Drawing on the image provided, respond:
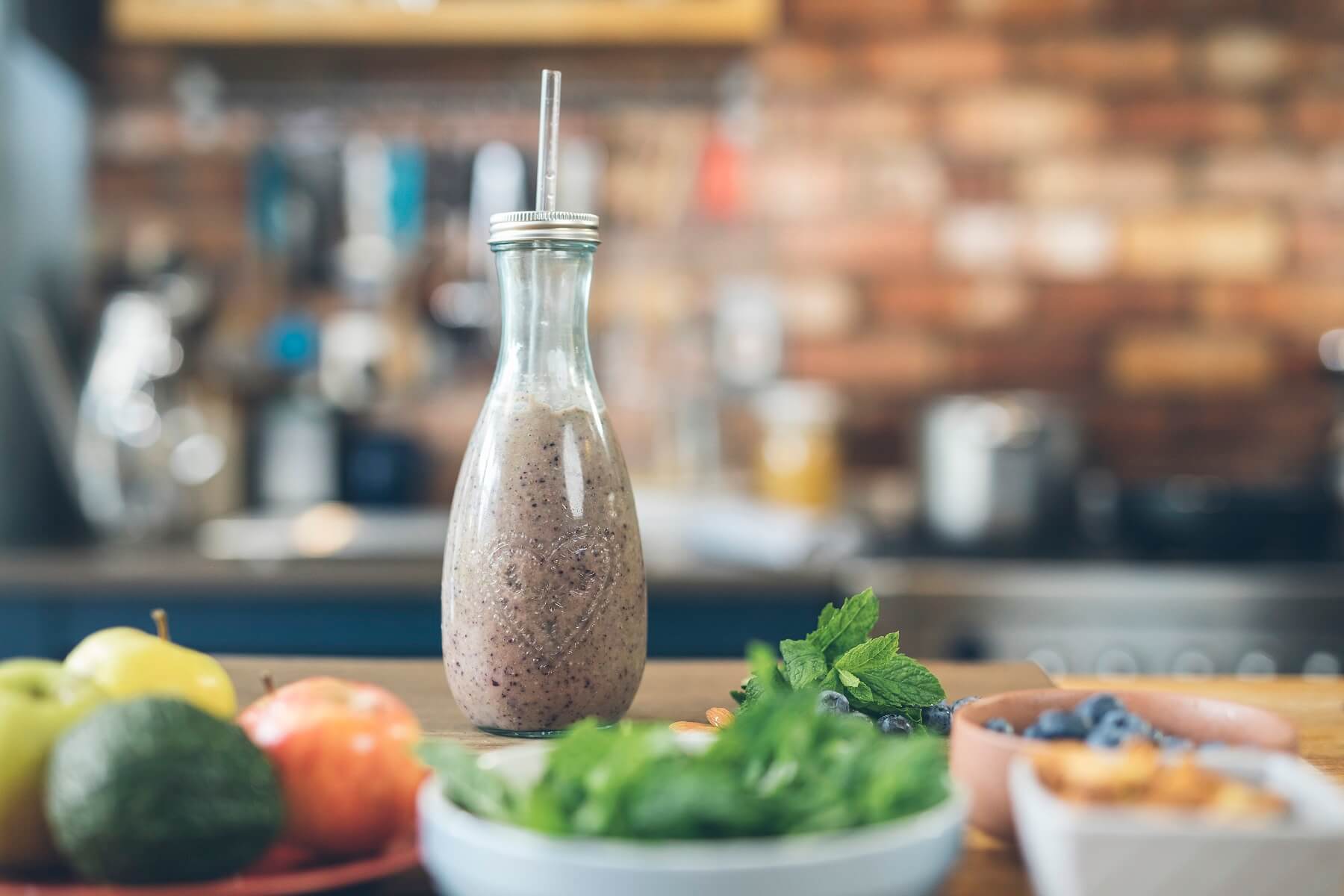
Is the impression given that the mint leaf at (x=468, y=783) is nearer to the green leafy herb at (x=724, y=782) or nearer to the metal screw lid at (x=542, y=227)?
the green leafy herb at (x=724, y=782)

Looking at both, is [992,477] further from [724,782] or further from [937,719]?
[724,782]

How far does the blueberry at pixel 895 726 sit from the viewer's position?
2.38 ft

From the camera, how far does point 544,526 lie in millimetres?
776

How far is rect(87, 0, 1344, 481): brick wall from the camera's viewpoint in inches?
106

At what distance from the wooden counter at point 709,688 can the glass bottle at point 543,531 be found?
5 centimetres

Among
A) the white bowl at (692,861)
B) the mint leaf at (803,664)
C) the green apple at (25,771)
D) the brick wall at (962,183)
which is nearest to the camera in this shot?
the white bowl at (692,861)

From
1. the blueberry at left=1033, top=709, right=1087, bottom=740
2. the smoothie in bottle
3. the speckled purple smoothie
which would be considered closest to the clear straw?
the smoothie in bottle

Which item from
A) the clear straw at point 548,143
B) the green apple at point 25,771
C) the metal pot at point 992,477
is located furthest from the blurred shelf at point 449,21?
the green apple at point 25,771

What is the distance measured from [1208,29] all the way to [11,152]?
2.40 metres

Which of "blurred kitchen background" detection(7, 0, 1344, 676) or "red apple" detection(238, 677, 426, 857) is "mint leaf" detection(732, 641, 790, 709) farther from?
"blurred kitchen background" detection(7, 0, 1344, 676)

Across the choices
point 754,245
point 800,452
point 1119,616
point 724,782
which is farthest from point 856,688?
point 754,245

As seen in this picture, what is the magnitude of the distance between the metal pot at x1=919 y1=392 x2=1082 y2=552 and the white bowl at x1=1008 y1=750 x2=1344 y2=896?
5.67 feet

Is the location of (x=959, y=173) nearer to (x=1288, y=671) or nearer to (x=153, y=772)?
(x=1288, y=671)

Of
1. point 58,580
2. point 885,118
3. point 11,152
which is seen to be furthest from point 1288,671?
point 11,152
